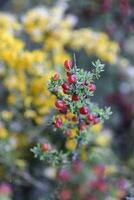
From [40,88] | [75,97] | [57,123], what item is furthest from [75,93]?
[40,88]

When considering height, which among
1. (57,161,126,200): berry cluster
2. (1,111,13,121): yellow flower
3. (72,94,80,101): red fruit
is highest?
(1,111,13,121): yellow flower

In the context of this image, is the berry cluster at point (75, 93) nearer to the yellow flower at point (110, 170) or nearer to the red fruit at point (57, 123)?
the red fruit at point (57, 123)

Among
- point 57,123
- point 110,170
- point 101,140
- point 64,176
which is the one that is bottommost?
point 57,123

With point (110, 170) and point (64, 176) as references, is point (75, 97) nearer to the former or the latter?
point (64, 176)

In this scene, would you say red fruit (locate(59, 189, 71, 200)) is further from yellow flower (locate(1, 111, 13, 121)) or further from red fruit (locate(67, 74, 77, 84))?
yellow flower (locate(1, 111, 13, 121))

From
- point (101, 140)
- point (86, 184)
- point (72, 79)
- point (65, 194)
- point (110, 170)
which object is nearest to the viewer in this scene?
point (72, 79)

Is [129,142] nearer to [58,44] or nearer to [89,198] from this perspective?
[58,44]

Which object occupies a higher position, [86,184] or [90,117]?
[86,184]

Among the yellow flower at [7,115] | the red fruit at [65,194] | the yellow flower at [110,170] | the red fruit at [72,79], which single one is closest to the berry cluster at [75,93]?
the red fruit at [72,79]

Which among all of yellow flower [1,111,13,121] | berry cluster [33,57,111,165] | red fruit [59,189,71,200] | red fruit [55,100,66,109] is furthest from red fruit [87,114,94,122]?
yellow flower [1,111,13,121]
